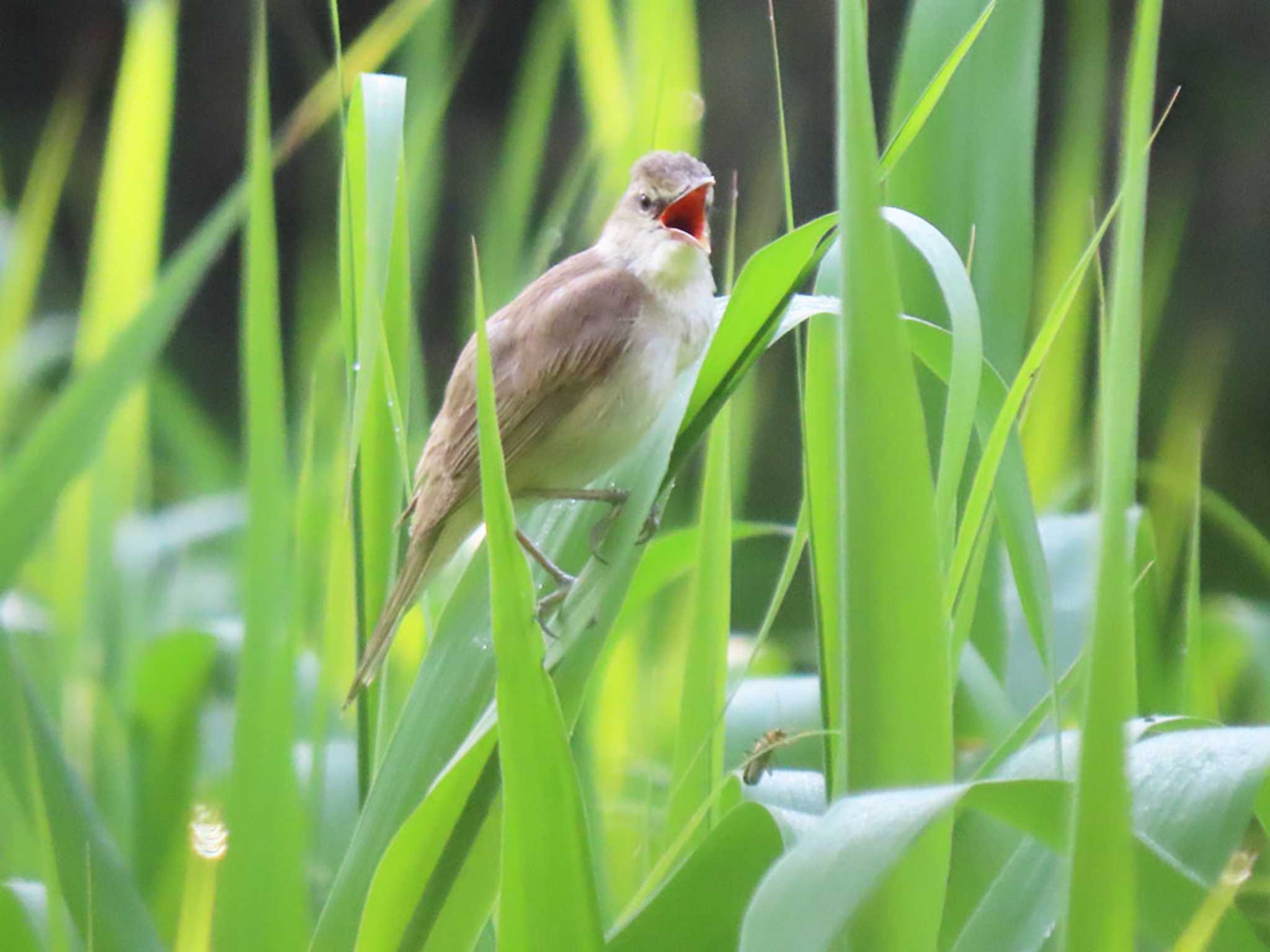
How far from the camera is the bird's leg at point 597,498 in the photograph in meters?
1.09

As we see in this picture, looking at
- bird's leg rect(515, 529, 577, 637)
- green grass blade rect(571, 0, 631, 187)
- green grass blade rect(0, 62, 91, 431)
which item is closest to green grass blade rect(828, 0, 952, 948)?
bird's leg rect(515, 529, 577, 637)

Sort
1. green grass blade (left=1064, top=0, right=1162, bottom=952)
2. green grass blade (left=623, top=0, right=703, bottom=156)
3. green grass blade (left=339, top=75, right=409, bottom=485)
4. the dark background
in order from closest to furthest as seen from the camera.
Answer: green grass blade (left=1064, top=0, right=1162, bottom=952) < green grass blade (left=339, top=75, right=409, bottom=485) < green grass blade (left=623, top=0, right=703, bottom=156) < the dark background

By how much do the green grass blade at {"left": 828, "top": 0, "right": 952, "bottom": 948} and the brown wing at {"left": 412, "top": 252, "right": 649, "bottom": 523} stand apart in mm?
763

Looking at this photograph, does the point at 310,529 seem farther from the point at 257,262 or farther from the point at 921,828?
the point at 921,828

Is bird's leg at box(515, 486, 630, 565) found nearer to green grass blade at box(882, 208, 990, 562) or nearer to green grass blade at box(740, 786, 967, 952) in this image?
green grass blade at box(882, 208, 990, 562)

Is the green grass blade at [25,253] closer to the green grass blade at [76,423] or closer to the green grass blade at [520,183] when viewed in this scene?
the green grass blade at [520,183]

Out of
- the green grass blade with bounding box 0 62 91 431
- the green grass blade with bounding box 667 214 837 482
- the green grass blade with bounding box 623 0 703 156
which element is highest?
the green grass blade with bounding box 623 0 703 156

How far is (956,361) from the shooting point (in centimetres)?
81

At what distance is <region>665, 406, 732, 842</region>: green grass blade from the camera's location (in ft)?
3.34

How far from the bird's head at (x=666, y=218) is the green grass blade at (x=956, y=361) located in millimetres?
550

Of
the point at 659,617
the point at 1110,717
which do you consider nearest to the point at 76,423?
the point at 1110,717

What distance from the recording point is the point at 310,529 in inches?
49.7

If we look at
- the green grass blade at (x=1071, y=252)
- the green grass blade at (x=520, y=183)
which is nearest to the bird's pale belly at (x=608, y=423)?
the green grass blade at (x=520, y=183)

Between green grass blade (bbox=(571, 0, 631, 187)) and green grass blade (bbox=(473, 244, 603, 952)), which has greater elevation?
green grass blade (bbox=(571, 0, 631, 187))
